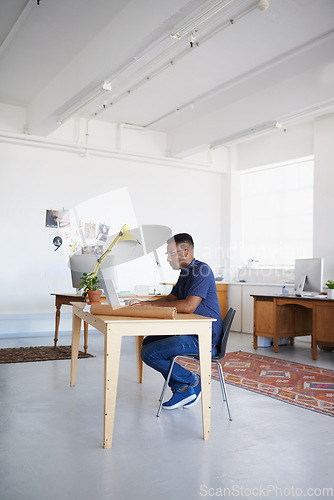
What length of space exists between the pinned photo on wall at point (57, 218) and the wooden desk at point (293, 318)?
3.18 meters

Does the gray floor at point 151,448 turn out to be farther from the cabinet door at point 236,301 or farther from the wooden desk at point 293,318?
the cabinet door at point 236,301

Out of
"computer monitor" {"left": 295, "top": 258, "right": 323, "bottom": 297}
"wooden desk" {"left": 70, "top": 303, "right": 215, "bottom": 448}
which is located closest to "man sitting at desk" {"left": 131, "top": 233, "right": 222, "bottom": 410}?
"wooden desk" {"left": 70, "top": 303, "right": 215, "bottom": 448}

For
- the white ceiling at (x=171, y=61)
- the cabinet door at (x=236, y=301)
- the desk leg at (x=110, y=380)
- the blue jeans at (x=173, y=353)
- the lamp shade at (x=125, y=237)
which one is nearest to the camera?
the desk leg at (x=110, y=380)

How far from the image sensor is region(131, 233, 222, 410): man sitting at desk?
3.17 m

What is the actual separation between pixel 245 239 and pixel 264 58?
426cm

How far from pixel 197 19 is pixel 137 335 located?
277 cm

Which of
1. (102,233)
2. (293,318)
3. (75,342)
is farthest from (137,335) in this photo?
(102,233)

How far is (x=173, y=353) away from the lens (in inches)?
124

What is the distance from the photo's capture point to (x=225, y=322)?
3.26 meters

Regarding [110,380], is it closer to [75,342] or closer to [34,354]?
[75,342]

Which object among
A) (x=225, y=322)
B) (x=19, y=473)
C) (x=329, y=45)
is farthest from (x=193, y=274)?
(x=329, y=45)

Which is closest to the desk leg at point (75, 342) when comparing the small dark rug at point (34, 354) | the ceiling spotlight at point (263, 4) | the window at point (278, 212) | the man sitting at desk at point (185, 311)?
A: the man sitting at desk at point (185, 311)

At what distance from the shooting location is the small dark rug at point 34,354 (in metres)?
5.14

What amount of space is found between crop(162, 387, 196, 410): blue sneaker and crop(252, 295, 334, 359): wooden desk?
2.63 m
